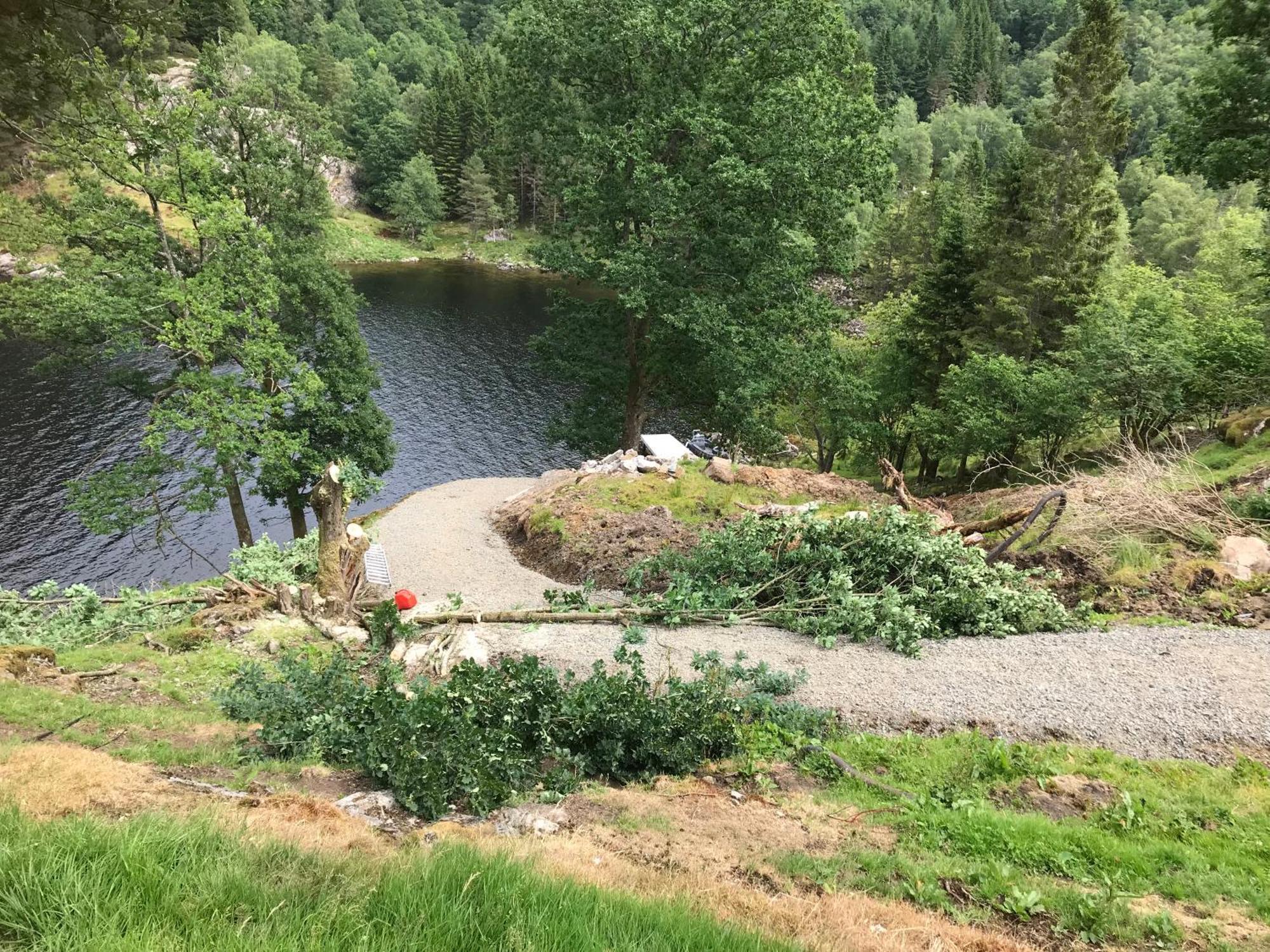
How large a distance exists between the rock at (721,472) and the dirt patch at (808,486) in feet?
0.45

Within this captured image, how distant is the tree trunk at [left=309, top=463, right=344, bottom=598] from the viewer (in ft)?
45.7

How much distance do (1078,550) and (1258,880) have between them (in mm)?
9189

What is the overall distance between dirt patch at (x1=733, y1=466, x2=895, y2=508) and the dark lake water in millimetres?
17174

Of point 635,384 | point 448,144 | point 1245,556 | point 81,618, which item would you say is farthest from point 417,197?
point 1245,556

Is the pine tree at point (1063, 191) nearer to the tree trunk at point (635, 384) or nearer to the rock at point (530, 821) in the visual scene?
the tree trunk at point (635, 384)

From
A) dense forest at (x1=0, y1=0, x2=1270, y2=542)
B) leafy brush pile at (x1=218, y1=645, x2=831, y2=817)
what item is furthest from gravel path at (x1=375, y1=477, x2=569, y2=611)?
leafy brush pile at (x1=218, y1=645, x2=831, y2=817)

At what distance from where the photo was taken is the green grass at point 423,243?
8175 cm

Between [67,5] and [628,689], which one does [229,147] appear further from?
[628,689]

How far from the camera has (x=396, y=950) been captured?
3.44 metres

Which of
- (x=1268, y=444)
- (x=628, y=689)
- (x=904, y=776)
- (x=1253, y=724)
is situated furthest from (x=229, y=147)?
(x=1268, y=444)

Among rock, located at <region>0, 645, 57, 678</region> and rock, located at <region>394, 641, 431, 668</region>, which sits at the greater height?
rock, located at <region>0, 645, 57, 678</region>

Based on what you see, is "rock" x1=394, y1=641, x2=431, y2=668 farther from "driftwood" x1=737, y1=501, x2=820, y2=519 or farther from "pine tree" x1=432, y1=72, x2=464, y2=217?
"pine tree" x1=432, y1=72, x2=464, y2=217

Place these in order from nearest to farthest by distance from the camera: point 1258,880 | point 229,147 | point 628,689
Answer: point 1258,880, point 628,689, point 229,147

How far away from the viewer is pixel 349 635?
498 inches
